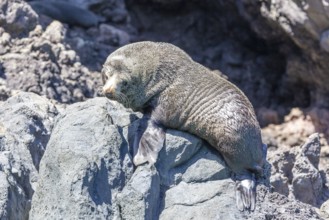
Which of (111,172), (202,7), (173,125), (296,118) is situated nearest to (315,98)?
(296,118)

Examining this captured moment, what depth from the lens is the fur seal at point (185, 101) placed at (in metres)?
7.08

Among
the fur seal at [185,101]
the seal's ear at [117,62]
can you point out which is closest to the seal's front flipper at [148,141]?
the fur seal at [185,101]

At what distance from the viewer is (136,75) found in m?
7.18

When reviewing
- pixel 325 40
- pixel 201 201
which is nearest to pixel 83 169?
pixel 201 201

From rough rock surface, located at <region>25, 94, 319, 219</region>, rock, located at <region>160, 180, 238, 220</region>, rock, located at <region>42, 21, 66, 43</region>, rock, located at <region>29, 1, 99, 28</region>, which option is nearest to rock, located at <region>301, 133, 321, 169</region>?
rough rock surface, located at <region>25, 94, 319, 219</region>

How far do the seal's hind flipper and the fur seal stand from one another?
32 millimetres

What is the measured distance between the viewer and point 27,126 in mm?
7367

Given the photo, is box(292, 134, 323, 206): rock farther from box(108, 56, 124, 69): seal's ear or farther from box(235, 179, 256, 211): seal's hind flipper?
box(108, 56, 124, 69): seal's ear

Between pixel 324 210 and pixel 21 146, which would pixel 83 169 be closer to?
pixel 21 146

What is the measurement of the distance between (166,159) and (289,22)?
145 inches

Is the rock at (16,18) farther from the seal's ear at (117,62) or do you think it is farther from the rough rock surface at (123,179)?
the rough rock surface at (123,179)

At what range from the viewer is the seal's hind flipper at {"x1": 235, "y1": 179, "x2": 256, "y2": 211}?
21.9 ft

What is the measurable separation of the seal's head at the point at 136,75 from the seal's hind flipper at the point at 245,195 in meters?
0.93

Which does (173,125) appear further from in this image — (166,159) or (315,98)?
(315,98)
